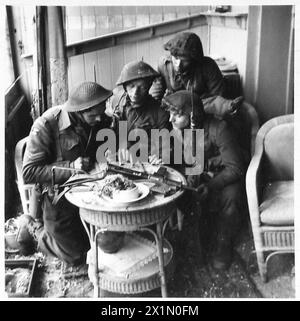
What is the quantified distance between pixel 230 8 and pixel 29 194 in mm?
1573

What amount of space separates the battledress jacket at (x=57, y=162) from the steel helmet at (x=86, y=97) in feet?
0.32

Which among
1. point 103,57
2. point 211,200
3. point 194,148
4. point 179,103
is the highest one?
point 103,57

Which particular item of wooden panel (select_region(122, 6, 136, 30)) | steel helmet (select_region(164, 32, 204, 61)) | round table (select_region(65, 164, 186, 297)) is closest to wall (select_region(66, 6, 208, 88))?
wooden panel (select_region(122, 6, 136, 30))

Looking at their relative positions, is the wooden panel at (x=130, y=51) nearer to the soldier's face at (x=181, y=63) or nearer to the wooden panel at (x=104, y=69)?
the wooden panel at (x=104, y=69)

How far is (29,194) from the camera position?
6.55 ft

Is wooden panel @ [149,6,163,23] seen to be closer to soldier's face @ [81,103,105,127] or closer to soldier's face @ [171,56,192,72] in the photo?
soldier's face @ [171,56,192,72]

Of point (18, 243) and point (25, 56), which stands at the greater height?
point (25, 56)

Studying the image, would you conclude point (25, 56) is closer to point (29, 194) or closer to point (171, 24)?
point (29, 194)

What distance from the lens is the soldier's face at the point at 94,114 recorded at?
72.6 inches

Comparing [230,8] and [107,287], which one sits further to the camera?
[230,8]

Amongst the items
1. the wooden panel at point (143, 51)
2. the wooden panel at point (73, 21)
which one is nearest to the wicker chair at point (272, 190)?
the wooden panel at point (143, 51)
